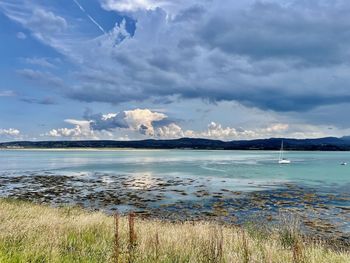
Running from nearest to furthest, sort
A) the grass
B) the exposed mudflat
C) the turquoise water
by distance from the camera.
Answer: the grass → the exposed mudflat → the turquoise water

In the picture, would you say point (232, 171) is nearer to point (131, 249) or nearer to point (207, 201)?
point (207, 201)

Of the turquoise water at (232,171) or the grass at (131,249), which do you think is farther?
the turquoise water at (232,171)

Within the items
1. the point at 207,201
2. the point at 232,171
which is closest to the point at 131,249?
the point at 207,201

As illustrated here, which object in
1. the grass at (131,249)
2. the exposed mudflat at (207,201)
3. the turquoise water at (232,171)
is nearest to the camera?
the grass at (131,249)

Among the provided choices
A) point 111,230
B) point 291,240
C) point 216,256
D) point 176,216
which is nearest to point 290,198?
point 176,216

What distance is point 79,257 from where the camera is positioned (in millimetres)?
7984

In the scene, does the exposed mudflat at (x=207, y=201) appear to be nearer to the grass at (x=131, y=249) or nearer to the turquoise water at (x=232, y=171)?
the turquoise water at (x=232, y=171)

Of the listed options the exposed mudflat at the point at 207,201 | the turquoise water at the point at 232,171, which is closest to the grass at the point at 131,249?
the exposed mudflat at the point at 207,201

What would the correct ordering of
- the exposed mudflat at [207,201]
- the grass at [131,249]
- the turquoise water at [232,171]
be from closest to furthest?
1. the grass at [131,249]
2. the exposed mudflat at [207,201]
3. the turquoise water at [232,171]

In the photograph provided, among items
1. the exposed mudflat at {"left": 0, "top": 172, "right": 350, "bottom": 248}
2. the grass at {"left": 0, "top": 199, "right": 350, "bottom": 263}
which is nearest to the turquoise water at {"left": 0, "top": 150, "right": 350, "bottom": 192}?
the exposed mudflat at {"left": 0, "top": 172, "right": 350, "bottom": 248}

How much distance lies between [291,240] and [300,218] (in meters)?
10.7

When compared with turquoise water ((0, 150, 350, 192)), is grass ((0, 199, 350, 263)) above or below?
above

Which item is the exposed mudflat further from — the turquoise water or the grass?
the grass

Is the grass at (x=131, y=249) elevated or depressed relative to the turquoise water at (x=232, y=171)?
elevated
